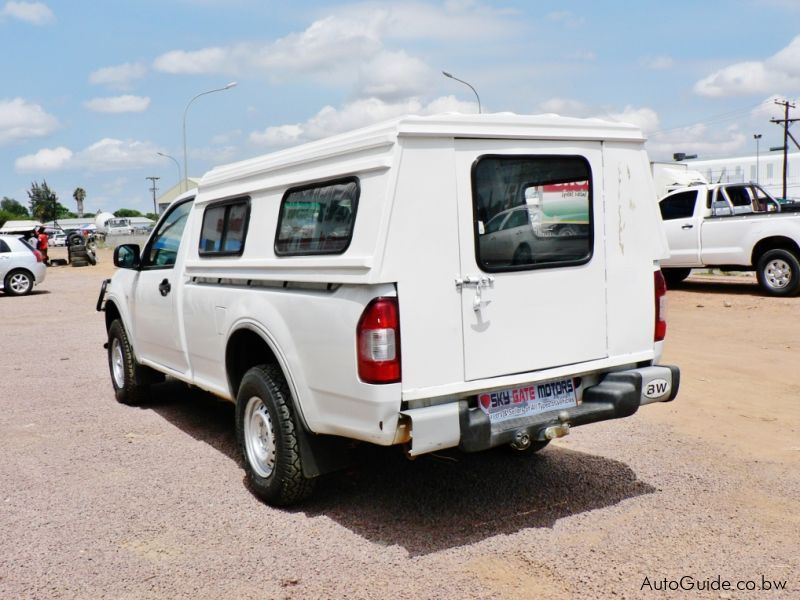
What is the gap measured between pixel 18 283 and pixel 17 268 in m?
0.41

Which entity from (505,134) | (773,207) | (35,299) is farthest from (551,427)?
(35,299)

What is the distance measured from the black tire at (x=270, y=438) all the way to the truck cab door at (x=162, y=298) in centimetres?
127

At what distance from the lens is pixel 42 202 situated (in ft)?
392

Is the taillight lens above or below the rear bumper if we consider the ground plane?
above

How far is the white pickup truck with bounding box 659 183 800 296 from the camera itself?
14.0 meters

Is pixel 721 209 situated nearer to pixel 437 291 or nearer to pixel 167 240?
pixel 167 240

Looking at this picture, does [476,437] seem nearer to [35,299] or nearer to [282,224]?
[282,224]

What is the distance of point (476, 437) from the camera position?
393 centimetres

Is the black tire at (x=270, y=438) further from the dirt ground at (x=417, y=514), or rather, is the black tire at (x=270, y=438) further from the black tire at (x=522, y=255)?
the black tire at (x=522, y=255)

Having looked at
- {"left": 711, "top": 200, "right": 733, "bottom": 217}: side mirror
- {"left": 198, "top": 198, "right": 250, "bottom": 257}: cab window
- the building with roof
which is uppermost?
the building with roof

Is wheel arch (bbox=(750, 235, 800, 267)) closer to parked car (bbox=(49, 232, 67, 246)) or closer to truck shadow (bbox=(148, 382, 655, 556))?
truck shadow (bbox=(148, 382, 655, 556))

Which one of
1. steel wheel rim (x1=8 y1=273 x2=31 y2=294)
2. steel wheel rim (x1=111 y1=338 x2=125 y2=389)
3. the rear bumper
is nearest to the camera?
the rear bumper

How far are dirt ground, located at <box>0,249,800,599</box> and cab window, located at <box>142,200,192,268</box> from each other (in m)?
1.39

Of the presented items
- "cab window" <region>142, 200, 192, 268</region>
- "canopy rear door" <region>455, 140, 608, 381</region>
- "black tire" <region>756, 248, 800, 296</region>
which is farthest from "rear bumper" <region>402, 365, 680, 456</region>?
"black tire" <region>756, 248, 800, 296</region>
